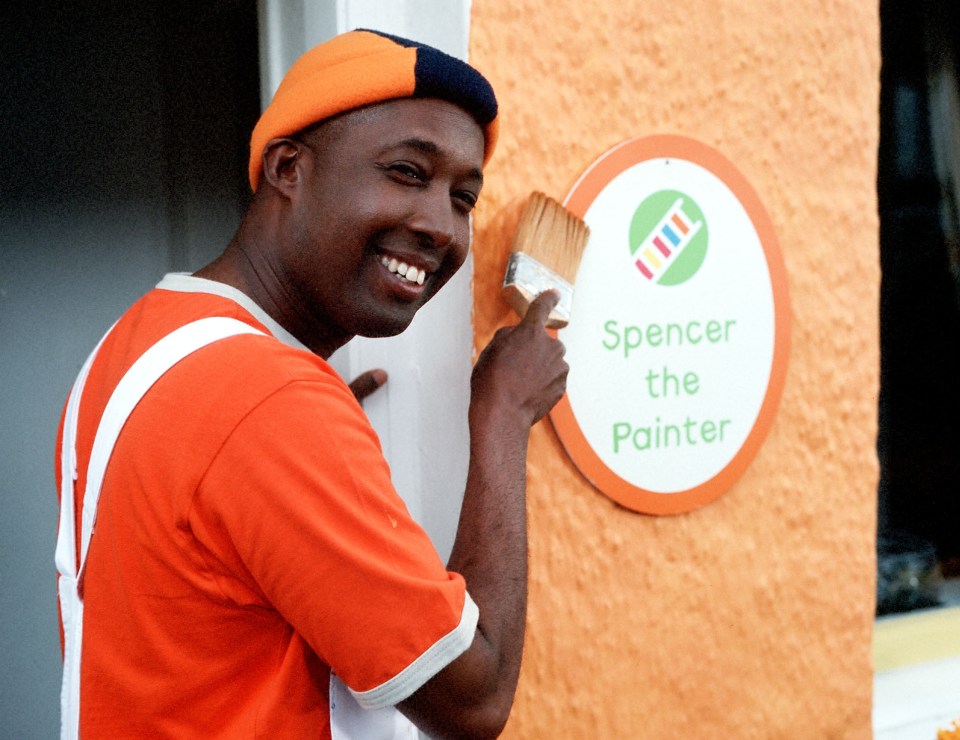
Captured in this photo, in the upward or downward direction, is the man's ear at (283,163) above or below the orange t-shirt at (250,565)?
above

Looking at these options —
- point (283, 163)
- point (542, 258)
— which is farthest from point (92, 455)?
point (542, 258)

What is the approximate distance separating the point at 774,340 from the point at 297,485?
1.33m

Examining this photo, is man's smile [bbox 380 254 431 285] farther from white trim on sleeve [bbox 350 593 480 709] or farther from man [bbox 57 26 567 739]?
white trim on sleeve [bbox 350 593 480 709]

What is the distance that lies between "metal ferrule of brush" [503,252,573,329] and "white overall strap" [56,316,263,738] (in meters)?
0.56

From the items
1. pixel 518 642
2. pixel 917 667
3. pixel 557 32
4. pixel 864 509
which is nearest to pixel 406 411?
pixel 518 642

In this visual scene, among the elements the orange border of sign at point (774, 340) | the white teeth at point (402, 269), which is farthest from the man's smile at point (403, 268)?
the orange border of sign at point (774, 340)

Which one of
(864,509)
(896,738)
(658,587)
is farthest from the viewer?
(896,738)

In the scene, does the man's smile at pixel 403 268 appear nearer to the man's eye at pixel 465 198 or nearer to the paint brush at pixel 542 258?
the man's eye at pixel 465 198

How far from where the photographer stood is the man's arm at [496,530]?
104cm

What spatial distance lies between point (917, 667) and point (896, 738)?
1.00 ft

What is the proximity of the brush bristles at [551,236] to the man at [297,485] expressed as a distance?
0.28m

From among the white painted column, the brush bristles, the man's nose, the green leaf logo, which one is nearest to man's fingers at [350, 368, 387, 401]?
the white painted column

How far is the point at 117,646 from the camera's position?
3.42 feet

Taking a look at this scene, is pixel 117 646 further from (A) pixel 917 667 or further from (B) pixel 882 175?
(B) pixel 882 175
